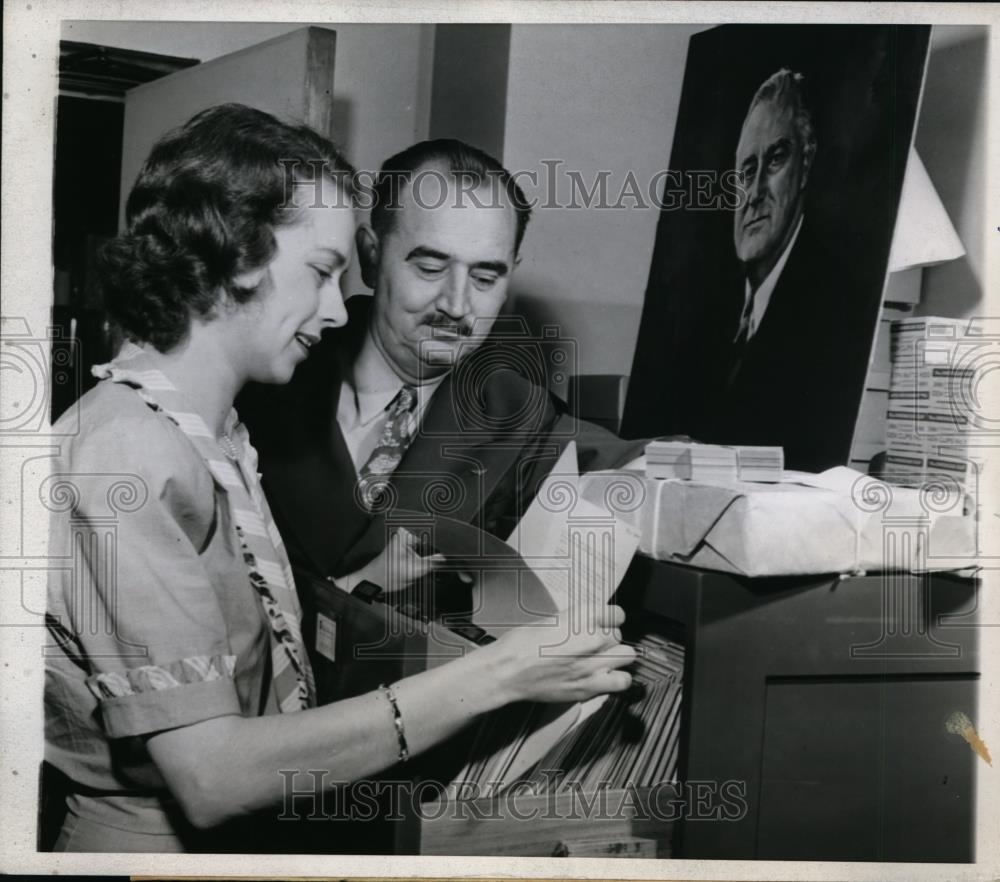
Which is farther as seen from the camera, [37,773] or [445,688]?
[37,773]

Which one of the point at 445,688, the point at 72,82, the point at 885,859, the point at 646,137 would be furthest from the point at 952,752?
the point at 72,82

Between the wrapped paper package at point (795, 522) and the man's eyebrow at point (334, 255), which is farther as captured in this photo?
the man's eyebrow at point (334, 255)

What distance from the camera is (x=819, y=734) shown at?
5.79 feet

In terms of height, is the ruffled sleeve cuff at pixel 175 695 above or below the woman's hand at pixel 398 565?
below

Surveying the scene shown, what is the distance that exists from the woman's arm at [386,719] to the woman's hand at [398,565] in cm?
16

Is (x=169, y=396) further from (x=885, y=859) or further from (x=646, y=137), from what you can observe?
(x=885, y=859)

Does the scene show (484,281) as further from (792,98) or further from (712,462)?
(792,98)

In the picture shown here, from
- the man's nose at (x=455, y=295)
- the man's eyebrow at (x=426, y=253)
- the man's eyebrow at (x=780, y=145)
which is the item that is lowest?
the man's nose at (x=455, y=295)

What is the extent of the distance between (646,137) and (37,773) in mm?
1576

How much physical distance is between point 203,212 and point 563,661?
0.98 meters

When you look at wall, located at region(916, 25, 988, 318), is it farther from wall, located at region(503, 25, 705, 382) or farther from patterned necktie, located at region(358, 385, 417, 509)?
patterned necktie, located at region(358, 385, 417, 509)

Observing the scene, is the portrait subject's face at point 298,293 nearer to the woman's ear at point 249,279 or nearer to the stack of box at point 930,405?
the woman's ear at point 249,279

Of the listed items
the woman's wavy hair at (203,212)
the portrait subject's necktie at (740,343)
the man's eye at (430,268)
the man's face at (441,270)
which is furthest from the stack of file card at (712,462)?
the woman's wavy hair at (203,212)

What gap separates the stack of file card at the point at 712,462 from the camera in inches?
69.2
